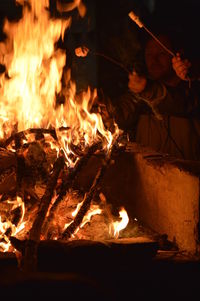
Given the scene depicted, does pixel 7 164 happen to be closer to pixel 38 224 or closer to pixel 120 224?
pixel 38 224

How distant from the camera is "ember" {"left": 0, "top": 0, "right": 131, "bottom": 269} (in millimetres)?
4105

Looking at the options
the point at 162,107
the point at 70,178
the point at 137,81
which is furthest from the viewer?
the point at 162,107

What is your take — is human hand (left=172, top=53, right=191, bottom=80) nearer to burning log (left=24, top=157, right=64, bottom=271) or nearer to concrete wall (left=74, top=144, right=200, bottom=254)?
concrete wall (left=74, top=144, right=200, bottom=254)

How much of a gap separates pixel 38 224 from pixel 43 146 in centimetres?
132

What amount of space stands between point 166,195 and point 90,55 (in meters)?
5.78

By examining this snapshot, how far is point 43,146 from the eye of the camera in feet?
15.5

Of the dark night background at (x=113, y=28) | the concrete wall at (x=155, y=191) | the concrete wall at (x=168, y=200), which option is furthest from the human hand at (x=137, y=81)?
the dark night background at (x=113, y=28)

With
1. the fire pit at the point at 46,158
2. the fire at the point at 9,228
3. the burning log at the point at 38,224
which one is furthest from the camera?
the fire at the point at 9,228

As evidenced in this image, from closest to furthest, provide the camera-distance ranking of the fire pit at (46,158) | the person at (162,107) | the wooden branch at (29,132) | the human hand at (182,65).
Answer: the fire pit at (46,158) → the wooden branch at (29,132) → the human hand at (182,65) → the person at (162,107)

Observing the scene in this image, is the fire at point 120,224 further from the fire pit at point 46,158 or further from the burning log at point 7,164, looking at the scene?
the burning log at point 7,164

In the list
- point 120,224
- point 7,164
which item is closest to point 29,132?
point 7,164

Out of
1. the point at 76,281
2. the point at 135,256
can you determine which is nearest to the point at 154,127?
the point at 135,256

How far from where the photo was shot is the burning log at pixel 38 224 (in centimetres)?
315

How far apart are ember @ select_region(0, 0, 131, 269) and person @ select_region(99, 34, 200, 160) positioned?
2.90 feet
